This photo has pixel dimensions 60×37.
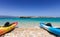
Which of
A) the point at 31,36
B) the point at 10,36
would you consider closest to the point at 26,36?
the point at 31,36

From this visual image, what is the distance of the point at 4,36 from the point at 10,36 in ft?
1.50

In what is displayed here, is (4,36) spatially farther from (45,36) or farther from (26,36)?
(45,36)

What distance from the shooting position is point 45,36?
955 cm

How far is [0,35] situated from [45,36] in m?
3.47

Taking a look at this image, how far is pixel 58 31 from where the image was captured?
9195 mm

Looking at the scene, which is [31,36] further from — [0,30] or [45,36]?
[0,30]

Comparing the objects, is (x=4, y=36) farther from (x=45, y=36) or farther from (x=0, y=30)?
(x=45, y=36)

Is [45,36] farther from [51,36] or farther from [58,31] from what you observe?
[58,31]

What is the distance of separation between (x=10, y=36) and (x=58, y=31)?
3687 mm

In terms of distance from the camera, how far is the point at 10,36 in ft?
30.8

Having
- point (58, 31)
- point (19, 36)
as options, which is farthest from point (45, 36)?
point (19, 36)

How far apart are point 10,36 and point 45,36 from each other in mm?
2726

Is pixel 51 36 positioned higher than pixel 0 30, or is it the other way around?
pixel 0 30

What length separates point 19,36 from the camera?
9.42 metres
